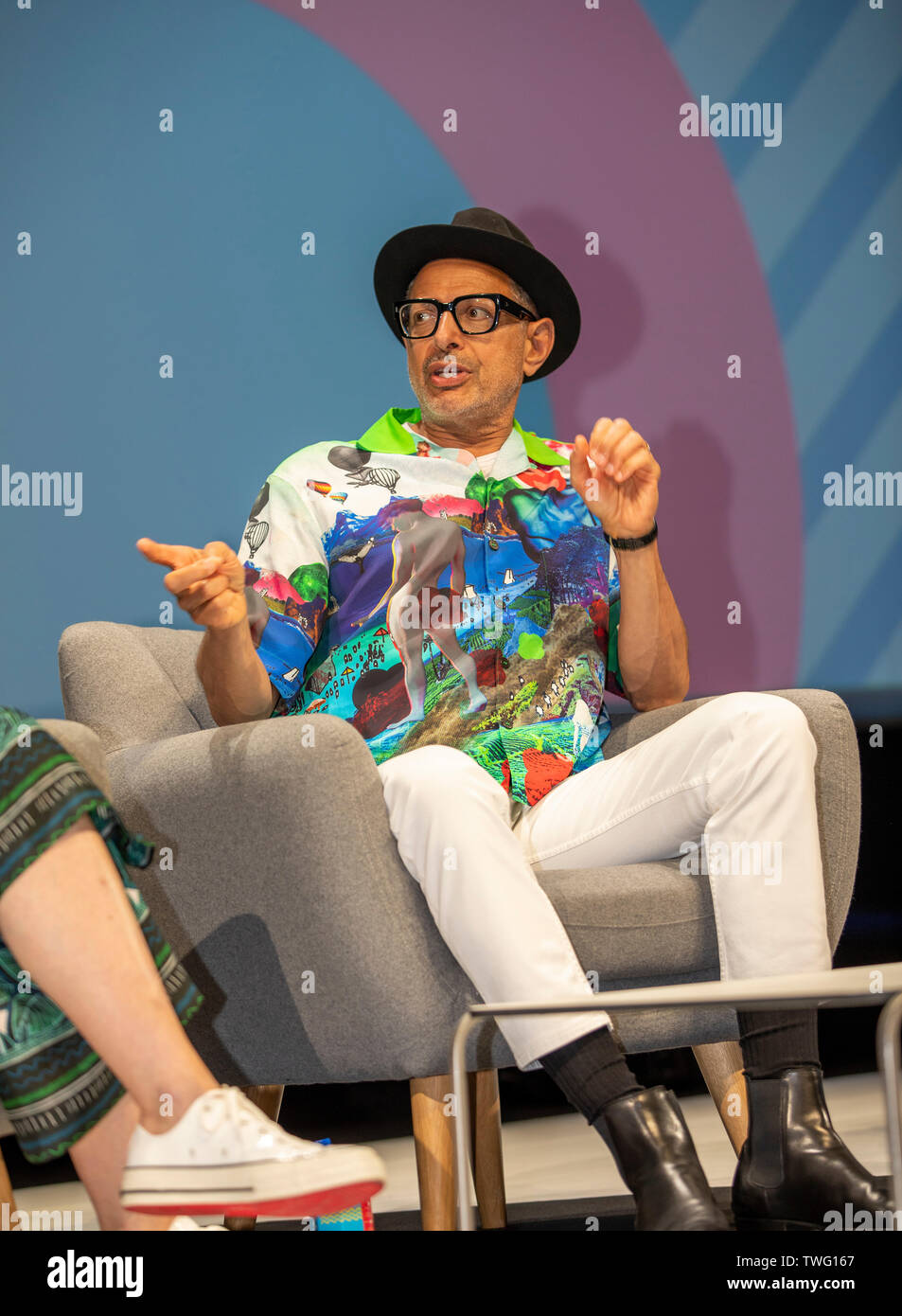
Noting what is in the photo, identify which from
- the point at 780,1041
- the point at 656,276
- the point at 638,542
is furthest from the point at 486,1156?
the point at 656,276

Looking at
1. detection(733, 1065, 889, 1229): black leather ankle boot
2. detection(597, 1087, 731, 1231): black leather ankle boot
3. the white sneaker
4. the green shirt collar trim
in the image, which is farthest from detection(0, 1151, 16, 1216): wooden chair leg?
the green shirt collar trim

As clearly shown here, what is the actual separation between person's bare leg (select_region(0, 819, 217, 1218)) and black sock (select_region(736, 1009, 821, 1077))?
26.6 inches

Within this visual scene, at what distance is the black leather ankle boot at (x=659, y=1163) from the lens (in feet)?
4.40

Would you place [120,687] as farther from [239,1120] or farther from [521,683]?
[239,1120]

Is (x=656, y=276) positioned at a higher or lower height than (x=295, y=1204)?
higher

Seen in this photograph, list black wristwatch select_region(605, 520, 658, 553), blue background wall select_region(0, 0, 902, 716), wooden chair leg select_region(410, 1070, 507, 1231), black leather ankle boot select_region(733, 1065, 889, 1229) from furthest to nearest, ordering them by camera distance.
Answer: blue background wall select_region(0, 0, 902, 716) → black wristwatch select_region(605, 520, 658, 553) → wooden chair leg select_region(410, 1070, 507, 1231) → black leather ankle boot select_region(733, 1065, 889, 1229)

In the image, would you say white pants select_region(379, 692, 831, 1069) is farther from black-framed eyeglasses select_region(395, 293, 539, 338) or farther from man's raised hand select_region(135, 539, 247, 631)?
black-framed eyeglasses select_region(395, 293, 539, 338)

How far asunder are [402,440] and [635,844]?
910 mm

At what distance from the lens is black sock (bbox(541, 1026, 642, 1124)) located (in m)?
1.44

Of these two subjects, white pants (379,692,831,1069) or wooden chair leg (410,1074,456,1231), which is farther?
wooden chair leg (410,1074,456,1231)

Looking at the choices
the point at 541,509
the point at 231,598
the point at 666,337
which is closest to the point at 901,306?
the point at 666,337

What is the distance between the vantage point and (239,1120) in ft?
3.93

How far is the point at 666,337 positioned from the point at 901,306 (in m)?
0.68

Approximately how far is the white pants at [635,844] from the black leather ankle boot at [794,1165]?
0.56ft
